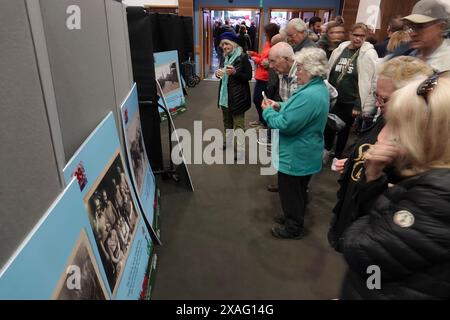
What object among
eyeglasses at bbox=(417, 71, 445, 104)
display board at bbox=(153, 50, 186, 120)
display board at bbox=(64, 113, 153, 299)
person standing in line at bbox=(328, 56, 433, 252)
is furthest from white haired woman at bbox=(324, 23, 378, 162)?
display board at bbox=(153, 50, 186, 120)

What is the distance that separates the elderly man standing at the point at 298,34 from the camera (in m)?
3.24

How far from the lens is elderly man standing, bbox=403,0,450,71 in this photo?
1.94 metres

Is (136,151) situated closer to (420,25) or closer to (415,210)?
(415,210)

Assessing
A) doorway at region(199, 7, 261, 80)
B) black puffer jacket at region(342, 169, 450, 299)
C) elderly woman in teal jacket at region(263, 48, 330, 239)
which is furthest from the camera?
doorway at region(199, 7, 261, 80)

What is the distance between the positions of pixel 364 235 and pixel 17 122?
3.41ft

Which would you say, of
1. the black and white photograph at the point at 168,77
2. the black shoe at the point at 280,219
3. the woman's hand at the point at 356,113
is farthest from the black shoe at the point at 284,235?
the black and white photograph at the point at 168,77

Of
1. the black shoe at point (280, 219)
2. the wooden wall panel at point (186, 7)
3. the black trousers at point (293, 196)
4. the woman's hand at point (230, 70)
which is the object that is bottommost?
the black shoe at point (280, 219)

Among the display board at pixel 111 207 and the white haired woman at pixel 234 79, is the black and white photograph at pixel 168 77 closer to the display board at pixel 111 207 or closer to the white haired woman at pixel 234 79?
the white haired woman at pixel 234 79

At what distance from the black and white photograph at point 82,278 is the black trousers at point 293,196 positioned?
1500 mm

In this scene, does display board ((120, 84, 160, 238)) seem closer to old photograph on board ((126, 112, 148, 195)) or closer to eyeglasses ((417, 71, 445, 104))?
old photograph on board ((126, 112, 148, 195))

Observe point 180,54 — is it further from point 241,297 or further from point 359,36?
point 241,297

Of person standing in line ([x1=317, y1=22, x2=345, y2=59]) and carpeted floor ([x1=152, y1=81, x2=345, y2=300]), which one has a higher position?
person standing in line ([x1=317, y1=22, x2=345, y2=59])

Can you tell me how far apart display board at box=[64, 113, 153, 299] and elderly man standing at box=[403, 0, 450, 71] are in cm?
204

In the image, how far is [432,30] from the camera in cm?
198
